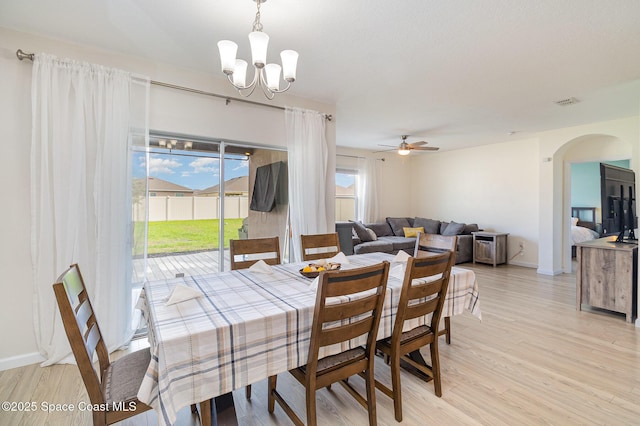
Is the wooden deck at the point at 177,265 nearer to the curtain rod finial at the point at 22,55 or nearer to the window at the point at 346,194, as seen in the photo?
the curtain rod finial at the point at 22,55

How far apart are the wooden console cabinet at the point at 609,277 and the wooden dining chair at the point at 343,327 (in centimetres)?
340

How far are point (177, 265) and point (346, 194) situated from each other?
4.58 metres

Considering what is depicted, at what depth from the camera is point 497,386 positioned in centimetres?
206

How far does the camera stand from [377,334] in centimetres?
163

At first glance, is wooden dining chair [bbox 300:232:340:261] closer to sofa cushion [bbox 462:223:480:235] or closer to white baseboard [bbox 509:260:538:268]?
sofa cushion [bbox 462:223:480:235]

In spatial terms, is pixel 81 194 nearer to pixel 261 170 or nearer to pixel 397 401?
pixel 261 170

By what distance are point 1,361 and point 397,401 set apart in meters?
2.95

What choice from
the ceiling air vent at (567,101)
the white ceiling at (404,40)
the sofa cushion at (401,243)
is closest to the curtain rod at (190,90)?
the white ceiling at (404,40)

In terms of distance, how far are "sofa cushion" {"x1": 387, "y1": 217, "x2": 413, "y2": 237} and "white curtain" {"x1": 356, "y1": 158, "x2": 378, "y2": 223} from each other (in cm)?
39

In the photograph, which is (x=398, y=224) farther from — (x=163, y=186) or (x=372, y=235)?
(x=163, y=186)

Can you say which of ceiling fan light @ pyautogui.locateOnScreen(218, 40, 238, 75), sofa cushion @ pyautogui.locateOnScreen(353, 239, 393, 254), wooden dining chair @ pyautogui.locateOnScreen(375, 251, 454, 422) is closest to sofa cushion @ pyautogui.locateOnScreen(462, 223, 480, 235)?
sofa cushion @ pyautogui.locateOnScreen(353, 239, 393, 254)

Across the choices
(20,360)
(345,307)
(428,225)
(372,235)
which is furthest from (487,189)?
(20,360)

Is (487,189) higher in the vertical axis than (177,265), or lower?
higher

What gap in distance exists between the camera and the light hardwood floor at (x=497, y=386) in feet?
5.79
